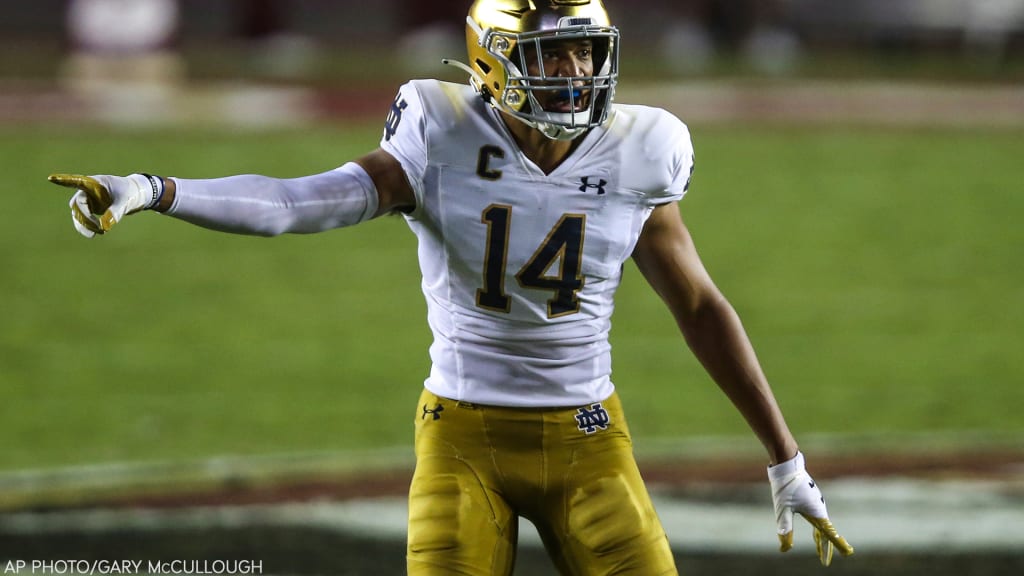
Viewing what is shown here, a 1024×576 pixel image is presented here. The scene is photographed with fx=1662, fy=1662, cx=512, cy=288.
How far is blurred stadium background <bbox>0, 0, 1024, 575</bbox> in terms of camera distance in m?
6.22

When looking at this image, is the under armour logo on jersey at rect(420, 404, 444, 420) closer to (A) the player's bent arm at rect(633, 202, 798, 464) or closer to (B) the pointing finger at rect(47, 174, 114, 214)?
(A) the player's bent arm at rect(633, 202, 798, 464)

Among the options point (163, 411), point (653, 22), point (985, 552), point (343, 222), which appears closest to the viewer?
point (343, 222)

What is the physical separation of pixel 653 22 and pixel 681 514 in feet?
65.3

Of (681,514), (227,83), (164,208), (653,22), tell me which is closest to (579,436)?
(164,208)

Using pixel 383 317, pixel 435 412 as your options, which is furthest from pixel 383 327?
pixel 435 412

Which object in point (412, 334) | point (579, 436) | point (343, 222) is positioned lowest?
point (412, 334)

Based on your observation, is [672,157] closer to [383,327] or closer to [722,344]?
[722,344]

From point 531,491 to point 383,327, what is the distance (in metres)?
5.94

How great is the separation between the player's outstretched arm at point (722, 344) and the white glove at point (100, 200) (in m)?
1.23

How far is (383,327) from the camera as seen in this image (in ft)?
31.8

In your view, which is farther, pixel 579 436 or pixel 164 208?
pixel 579 436

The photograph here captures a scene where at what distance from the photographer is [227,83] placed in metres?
20.0

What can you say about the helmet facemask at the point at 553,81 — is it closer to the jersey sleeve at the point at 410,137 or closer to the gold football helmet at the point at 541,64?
the gold football helmet at the point at 541,64

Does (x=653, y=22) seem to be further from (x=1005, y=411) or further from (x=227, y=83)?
(x=1005, y=411)
